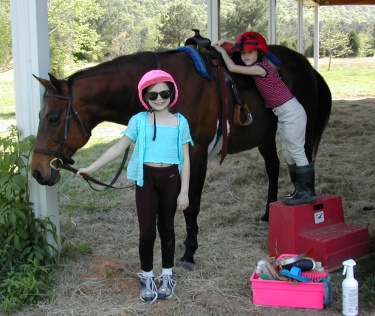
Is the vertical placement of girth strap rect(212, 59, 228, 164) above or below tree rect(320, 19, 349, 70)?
below

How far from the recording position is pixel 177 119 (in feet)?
9.87

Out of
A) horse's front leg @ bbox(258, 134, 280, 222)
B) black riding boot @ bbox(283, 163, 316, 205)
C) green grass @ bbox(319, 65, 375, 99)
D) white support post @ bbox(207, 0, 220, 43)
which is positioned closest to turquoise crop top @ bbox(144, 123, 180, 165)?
black riding boot @ bbox(283, 163, 316, 205)

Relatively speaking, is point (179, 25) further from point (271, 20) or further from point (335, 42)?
point (335, 42)

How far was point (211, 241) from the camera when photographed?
421cm

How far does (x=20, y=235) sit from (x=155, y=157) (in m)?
1.13

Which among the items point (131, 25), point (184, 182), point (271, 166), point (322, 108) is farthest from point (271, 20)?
point (131, 25)

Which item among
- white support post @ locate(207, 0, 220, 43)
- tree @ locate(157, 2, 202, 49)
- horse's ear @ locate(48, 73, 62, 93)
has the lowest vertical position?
horse's ear @ locate(48, 73, 62, 93)

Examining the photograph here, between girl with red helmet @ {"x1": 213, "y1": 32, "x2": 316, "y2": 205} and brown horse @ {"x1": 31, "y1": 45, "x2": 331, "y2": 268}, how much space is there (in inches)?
5.9

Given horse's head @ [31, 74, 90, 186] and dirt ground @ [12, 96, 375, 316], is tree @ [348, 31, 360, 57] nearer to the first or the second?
dirt ground @ [12, 96, 375, 316]

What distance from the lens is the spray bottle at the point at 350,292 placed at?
2768 mm

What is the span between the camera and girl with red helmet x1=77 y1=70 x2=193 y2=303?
289 centimetres

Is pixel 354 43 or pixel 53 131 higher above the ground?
pixel 354 43

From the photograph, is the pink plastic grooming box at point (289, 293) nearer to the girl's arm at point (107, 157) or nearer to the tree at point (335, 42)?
the girl's arm at point (107, 157)

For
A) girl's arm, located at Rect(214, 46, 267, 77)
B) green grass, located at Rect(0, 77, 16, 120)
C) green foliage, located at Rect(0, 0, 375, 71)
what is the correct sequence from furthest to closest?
green foliage, located at Rect(0, 0, 375, 71) < green grass, located at Rect(0, 77, 16, 120) < girl's arm, located at Rect(214, 46, 267, 77)
